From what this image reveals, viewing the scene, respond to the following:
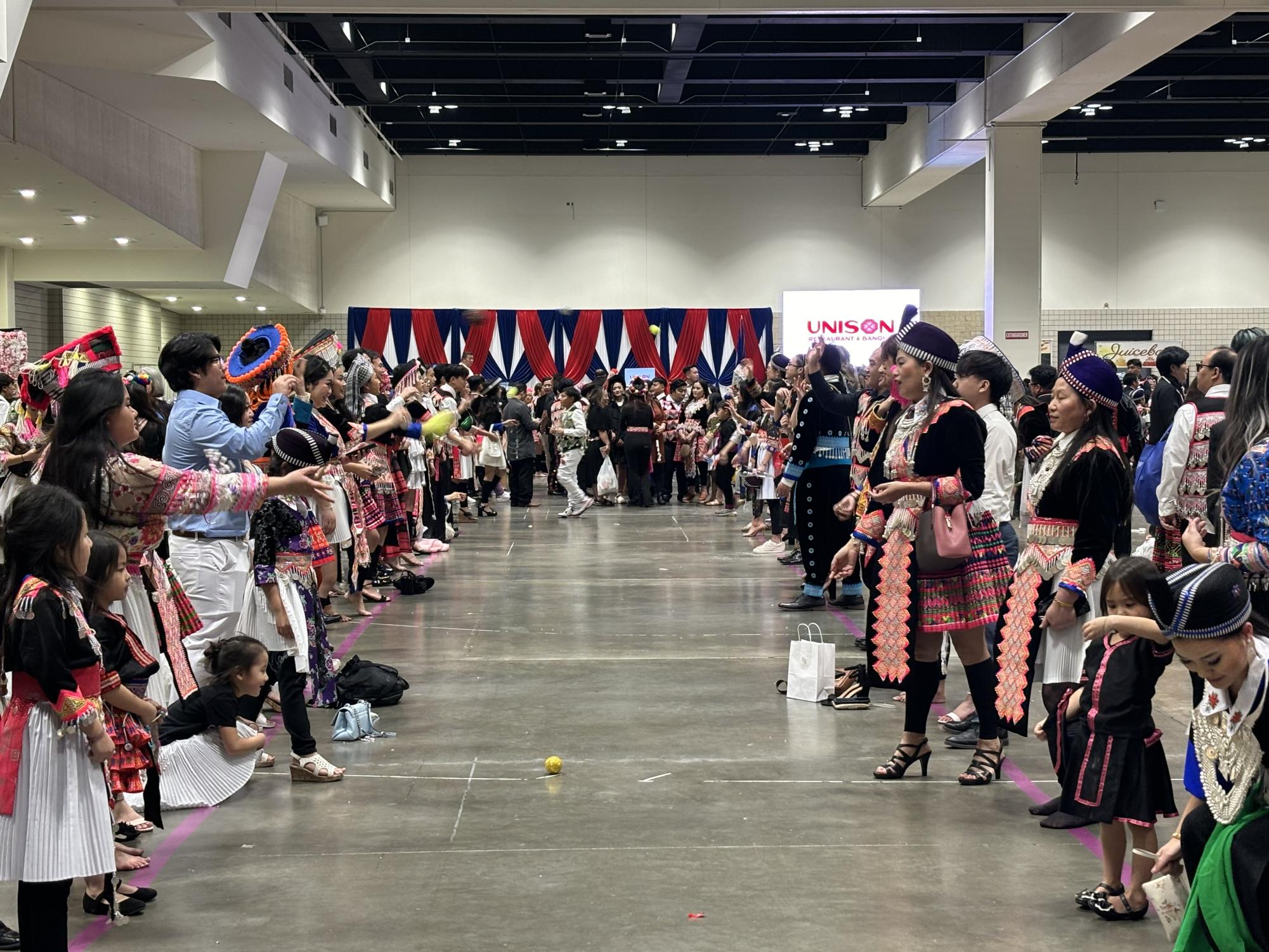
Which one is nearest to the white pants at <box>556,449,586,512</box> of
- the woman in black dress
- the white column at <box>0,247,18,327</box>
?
the woman in black dress

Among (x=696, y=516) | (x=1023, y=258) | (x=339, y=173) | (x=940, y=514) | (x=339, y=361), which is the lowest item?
(x=696, y=516)

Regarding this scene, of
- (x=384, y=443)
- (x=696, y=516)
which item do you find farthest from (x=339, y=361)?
(x=696, y=516)

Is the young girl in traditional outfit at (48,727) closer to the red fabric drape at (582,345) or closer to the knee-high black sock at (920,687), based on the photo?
the knee-high black sock at (920,687)

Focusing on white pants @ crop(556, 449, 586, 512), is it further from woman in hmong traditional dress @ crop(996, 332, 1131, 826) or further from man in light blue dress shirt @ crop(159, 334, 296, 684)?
woman in hmong traditional dress @ crop(996, 332, 1131, 826)

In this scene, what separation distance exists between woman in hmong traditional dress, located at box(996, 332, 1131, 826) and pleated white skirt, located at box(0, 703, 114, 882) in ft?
9.86

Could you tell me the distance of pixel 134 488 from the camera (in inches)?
153

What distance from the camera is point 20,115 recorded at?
10688 millimetres

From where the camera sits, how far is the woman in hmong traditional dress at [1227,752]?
225cm

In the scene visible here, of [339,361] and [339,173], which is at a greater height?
[339,173]

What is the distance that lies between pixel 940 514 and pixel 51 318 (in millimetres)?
16562

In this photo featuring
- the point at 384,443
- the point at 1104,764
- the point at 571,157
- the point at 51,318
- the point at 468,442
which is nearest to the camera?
the point at 1104,764

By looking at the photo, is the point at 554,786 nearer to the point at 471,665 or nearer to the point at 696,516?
the point at 471,665

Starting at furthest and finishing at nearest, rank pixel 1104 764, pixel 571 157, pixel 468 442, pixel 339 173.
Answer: pixel 571 157 < pixel 339 173 < pixel 468 442 < pixel 1104 764

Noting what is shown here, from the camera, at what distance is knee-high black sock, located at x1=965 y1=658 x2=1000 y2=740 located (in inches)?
191
